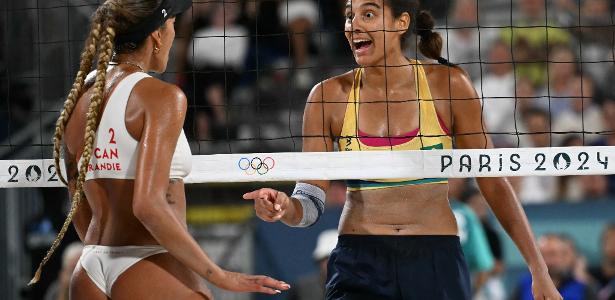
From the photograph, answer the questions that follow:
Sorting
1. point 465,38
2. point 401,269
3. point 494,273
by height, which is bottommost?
point 494,273

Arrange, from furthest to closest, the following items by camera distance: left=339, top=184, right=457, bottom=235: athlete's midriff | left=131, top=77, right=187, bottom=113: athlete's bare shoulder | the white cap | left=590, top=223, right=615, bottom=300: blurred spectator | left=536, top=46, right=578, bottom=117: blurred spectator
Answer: left=536, top=46, right=578, bottom=117: blurred spectator < left=590, top=223, right=615, bottom=300: blurred spectator < the white cap < left=339, top=184, right=457, bottom=235: athlete's midriff < left=131, top=77, right=187, bottom=113: athlete's bare shoulder

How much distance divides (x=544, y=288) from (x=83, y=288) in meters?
1.99

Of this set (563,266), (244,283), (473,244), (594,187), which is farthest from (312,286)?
(244,283)

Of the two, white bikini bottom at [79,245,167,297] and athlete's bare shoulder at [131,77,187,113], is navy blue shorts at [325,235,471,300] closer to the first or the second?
white bikini bottom at [79,245,167,297]

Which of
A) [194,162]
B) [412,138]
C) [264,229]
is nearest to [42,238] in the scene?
[264,229]

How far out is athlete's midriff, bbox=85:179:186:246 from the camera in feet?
13.2

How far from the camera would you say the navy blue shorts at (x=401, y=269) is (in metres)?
4.67

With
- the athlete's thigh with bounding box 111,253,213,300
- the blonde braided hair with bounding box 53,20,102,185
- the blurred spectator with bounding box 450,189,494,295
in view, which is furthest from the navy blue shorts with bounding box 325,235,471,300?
the blurred spectator with bounding box 450,189,494,295

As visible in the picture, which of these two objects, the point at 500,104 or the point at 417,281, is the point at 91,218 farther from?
the point at 500,104

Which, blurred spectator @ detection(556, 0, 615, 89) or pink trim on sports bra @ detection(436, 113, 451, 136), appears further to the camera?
blurred spectator @ detection(556, 0, 615, 89)

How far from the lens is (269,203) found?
4465mm

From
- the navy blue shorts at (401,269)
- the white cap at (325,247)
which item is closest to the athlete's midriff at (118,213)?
the navy blue shorts at (401,269)

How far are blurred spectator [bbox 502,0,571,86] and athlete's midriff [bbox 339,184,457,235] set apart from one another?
18.4 feet

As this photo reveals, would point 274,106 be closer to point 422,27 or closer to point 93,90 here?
point 422,27
